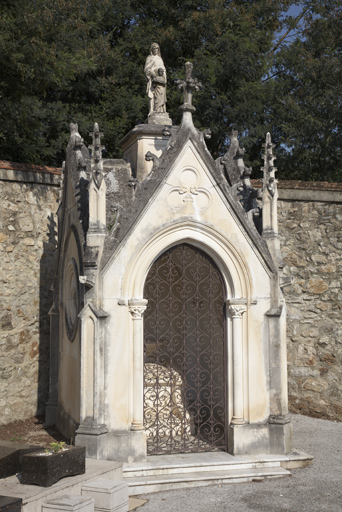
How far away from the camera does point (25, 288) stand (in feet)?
35.2

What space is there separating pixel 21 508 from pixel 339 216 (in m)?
8.24

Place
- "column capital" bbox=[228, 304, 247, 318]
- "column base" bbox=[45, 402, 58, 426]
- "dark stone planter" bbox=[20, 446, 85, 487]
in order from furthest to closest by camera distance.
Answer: "column base" bbox=[45, 402, 58, 426] → "column capital" bbox=[228, 304, 247, 318] → "dark stone planter" bbox=[20, 446, 85, 487]

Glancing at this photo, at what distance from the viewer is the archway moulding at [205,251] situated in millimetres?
7634

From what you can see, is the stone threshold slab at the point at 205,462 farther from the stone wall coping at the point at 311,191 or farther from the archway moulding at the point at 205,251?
the stone wall coping at the point at 311,191

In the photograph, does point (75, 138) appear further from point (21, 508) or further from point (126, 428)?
point (21, 508)

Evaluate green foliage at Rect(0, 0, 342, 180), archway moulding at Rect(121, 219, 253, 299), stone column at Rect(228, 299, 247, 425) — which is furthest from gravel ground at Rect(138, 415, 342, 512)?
green foliage at Rect(0, 0, 342, 180)

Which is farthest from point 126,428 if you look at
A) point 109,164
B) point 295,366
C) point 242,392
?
point 295,366

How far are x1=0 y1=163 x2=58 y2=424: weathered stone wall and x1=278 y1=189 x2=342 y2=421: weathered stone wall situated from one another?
4.61 m

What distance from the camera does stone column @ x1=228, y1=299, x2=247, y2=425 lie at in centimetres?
773

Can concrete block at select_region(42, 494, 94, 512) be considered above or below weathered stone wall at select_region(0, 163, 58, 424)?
below

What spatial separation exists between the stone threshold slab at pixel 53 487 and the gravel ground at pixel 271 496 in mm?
535

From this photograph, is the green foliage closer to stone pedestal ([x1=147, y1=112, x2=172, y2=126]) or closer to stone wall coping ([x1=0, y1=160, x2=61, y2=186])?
stone wall coping ([x1=0, y1=160, x2=61, y2=186])

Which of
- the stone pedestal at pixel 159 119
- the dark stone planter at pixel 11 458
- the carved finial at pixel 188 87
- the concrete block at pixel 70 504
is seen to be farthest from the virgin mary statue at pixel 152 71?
the concrete block at pixel 70 504

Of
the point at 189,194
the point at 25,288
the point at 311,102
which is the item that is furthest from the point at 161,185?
the point at 311,102
